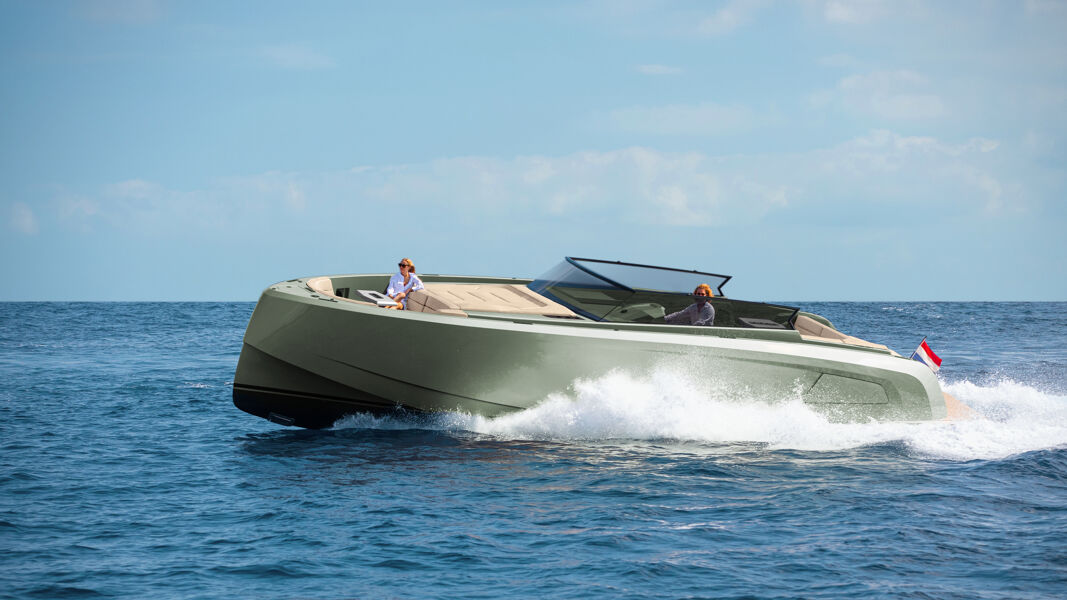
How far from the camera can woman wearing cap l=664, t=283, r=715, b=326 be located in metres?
8.77

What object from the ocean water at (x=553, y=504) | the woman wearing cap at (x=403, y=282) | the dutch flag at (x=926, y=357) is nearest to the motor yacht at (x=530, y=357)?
the ocean water at (x=553, y=504)

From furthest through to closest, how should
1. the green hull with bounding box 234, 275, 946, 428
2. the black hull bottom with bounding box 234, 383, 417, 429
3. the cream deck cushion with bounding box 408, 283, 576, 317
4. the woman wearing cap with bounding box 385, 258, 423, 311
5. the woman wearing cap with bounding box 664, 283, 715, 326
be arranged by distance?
the woman wearing cap with bounding box 385, 258, 423, 311, the woman wearing cap with bounding box 664, 283, 715, 326, the cream deck cushion with bounding box 408, 283, 576, 317, the black hull bottom with bounding box 234, 383, 417, 429, the green hull with bounding box 234, 275, 946, 428

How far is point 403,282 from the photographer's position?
9.95 meters

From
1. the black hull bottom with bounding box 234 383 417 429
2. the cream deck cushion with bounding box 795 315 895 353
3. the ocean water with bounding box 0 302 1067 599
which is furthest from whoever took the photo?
the cream deck cushion with bounding box 795 315 895 353

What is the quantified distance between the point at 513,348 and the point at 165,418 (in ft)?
17.7

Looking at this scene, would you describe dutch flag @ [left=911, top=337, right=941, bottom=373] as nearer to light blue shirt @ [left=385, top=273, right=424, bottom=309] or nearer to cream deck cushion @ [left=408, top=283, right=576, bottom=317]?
cream deck cushion @ [left=408, top=283, right=576, bottom=317]

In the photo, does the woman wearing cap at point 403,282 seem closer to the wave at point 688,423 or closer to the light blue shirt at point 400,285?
the light blue shirt at point 400,285

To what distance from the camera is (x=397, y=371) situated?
803 cm

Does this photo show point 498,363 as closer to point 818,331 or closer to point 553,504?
point 553,504

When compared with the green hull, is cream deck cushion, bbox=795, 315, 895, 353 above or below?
above

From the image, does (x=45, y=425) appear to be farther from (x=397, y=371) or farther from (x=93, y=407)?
(x=397, y=371)

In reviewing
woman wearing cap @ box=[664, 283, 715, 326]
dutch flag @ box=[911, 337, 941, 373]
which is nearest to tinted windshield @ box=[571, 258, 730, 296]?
woman wearing cap @ box=[664, 283, 715, 326]

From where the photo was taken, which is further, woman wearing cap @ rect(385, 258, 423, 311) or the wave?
woman wearing cap @ rect(385, 258, 423, 311)

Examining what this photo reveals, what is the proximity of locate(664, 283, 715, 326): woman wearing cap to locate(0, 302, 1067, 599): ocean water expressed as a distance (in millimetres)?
793
